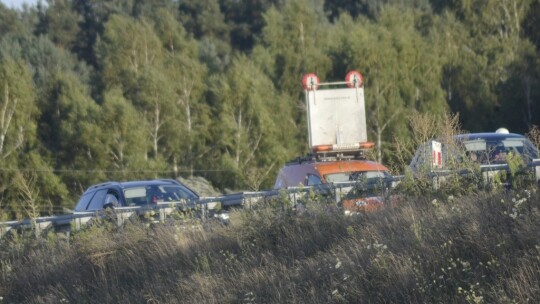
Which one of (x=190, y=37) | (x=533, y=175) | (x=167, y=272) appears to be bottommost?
(x=167, y=272)

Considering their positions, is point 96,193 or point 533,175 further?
point 96,193

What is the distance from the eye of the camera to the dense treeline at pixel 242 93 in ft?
192

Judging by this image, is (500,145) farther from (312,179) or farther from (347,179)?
(312,179)

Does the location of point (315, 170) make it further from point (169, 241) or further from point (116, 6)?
point (116, 6)

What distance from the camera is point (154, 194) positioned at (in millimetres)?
20750

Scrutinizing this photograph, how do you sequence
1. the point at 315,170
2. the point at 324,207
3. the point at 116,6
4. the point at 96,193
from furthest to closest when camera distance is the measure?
1. the point at 116,6
2. the point at 96,193
3. the point at 315,170
4. the point at 324,207

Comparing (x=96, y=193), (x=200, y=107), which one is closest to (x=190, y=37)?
(x=200, y=107)

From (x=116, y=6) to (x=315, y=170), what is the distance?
255 ft

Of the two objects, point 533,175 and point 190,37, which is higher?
point 190,37

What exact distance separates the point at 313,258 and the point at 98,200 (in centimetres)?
1062

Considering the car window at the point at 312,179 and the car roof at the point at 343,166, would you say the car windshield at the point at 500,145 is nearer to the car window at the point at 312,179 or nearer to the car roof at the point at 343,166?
the car roof at the point at 343,166

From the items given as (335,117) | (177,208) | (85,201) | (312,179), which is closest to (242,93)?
(335,117)

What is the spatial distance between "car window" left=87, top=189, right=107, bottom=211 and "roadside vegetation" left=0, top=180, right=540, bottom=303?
440cm

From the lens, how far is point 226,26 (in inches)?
3883
